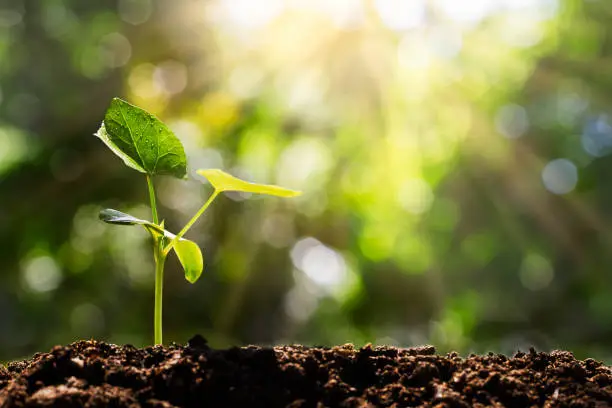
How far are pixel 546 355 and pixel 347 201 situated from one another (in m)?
6.69

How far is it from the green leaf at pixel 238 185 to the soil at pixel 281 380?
0.22 m

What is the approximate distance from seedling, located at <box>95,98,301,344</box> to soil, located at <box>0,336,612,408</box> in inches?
4.6

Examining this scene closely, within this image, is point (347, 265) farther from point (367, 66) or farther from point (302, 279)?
point (367, 66)

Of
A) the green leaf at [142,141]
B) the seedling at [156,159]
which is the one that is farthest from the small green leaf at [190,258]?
the green leaf at [142,141]

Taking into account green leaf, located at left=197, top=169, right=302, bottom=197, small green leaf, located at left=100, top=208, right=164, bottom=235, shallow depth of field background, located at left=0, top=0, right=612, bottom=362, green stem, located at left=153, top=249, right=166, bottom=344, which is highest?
shallow depth of field background, located at left=0, top=0, right=612, bottom=362

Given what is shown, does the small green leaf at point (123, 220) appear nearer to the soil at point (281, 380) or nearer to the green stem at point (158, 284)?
the green stem at point (158, 284)

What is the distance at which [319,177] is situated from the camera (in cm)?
813

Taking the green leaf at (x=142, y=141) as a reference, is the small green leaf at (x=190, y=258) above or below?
below

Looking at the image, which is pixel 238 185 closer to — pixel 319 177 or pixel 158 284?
pixel 158 284

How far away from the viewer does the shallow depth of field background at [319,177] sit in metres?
6.77

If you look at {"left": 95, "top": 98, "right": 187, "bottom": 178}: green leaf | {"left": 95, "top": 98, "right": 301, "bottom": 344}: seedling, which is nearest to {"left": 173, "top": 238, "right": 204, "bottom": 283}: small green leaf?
{"left": 95, "top": 98, "right": 301, "bottom": 344}: seedling

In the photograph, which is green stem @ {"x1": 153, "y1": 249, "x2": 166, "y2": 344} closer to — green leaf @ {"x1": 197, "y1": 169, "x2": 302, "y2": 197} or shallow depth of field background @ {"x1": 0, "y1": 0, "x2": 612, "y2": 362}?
green leaf @ {"x1": 197, "y1": 169, "x2": 302, "y2": 197}

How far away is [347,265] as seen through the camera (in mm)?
7770

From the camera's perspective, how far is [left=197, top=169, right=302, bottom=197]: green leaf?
0.91 m
